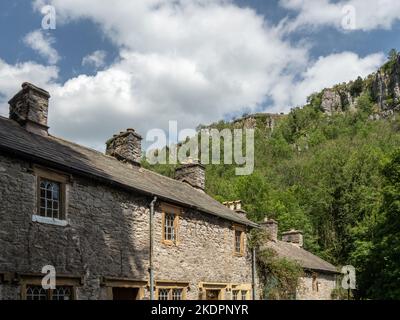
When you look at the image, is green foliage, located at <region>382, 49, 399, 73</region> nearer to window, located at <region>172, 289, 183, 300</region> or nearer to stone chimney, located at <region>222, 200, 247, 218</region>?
stone chimney, located at <region>222, 200, 247, 218</region>

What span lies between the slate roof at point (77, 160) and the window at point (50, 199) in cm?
50

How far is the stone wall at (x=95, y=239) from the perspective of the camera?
36.4 ft

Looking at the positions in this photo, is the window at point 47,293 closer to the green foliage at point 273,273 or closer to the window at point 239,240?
the window at point 239,240

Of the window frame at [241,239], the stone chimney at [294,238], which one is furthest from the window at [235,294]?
the stone chimney at [294,238]

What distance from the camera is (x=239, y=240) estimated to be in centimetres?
2122

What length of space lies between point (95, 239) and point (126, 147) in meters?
6.91

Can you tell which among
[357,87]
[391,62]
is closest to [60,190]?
[391,62]

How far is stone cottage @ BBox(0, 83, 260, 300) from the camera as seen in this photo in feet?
37.0

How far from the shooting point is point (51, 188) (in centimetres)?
1238

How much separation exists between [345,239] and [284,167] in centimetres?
2761

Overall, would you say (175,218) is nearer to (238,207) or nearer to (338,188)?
(238,207)

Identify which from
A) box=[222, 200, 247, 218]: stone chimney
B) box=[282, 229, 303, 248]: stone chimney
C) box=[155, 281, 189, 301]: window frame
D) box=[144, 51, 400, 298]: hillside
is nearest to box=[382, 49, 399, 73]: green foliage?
box=[144, 51, 400, 298]: hillside

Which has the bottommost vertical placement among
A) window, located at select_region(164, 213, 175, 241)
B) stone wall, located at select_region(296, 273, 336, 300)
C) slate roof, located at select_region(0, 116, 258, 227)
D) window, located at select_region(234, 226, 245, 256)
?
stone wall, located at select_region(296, 273, 336, 300)

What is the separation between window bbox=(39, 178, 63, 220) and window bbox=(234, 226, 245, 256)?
33.0ft
